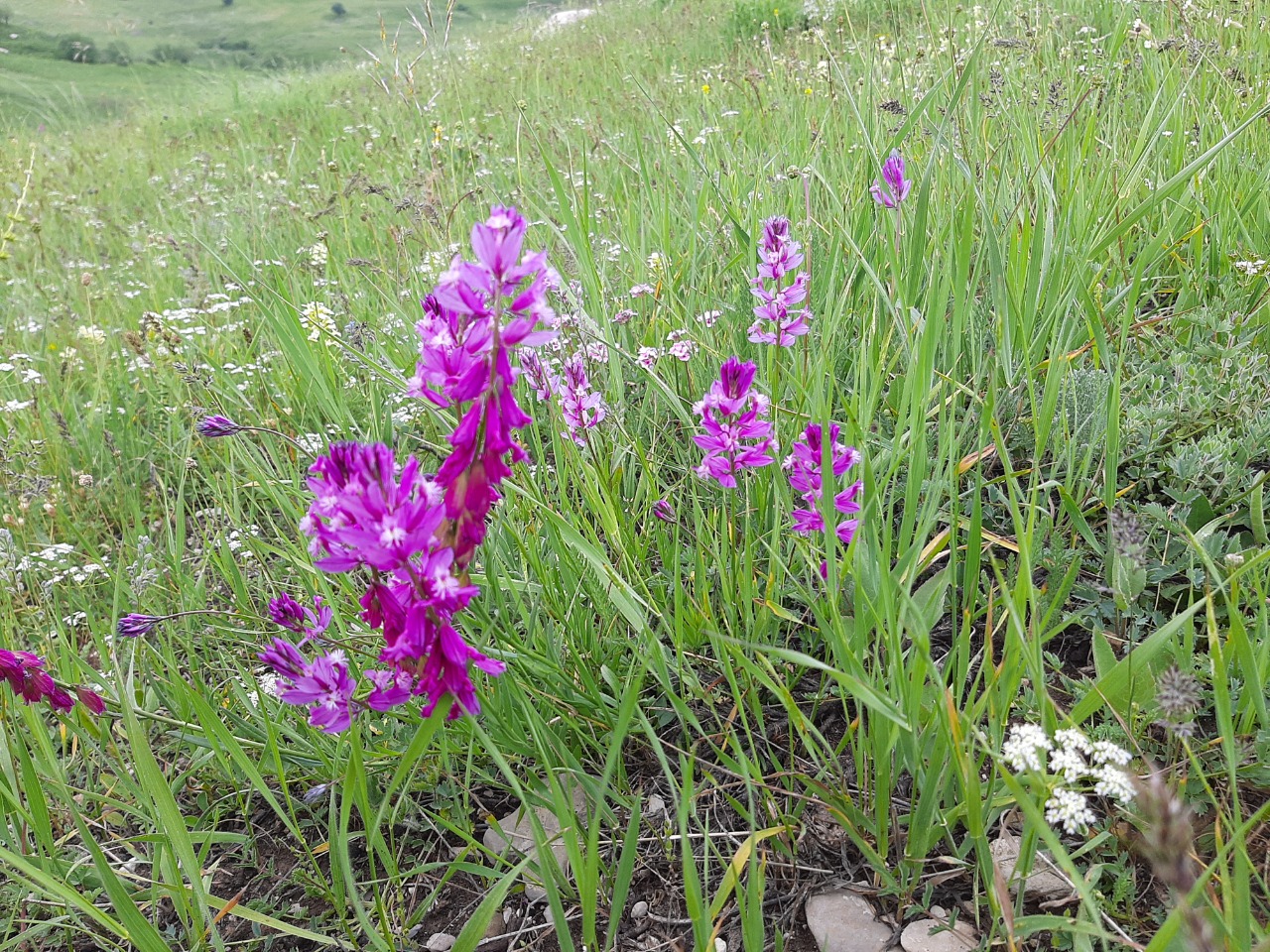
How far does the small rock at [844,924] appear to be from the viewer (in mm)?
1161

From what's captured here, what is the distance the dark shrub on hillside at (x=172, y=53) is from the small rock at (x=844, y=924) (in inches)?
892

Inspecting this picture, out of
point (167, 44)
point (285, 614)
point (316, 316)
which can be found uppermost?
point (167, 44)

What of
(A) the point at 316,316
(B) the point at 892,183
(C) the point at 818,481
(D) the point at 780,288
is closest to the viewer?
(C) the point at 818,481

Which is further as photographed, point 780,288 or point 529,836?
point 780,288

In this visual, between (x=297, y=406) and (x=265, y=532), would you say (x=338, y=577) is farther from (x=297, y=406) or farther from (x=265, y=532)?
(x=297, y=406)

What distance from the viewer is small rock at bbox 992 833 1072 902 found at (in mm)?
1168

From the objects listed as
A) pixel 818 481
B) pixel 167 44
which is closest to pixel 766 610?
pixel 818 481

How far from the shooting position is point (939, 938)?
1.13 meters

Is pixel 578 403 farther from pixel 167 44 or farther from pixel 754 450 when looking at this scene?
pixel 167 44

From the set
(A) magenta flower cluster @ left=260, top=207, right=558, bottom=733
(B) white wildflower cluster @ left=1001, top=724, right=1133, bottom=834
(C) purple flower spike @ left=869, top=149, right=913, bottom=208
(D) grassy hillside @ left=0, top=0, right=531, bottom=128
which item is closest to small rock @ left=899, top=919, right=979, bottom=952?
(B) white wildflower cluster @ left=1001, top=724, right=1133, bottom=834

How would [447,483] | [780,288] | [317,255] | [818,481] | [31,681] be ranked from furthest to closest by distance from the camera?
[317,255], [780,288], [818,481], [31,681], [447,483]

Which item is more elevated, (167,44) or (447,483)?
(167,44)

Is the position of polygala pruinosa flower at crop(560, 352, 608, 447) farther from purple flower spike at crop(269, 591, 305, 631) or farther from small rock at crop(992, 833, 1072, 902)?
small rock at crop(992, 833, 1072, 902)

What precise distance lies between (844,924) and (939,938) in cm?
13
